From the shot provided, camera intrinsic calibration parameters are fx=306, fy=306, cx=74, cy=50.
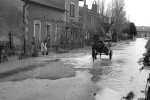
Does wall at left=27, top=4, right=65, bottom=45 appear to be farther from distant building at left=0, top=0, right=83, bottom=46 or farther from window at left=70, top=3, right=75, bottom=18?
window at left=70, top=3, right=75, bottom=18

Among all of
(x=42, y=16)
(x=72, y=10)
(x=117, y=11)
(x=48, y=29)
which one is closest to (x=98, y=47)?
(x=42, y=16)

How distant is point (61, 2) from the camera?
121 ft

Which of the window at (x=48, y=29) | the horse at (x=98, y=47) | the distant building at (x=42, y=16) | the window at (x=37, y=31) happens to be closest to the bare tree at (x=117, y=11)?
the distant building at (x=42, y=16)

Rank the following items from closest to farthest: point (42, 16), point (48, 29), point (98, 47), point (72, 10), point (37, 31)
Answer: point (98, 47) < point (37, 31) < point (42, 16) < point (48, 29) < point (72, 10)

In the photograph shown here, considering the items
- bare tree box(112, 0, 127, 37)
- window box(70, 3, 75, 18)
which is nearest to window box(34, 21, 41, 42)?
window box(70, 3, 75, 18)

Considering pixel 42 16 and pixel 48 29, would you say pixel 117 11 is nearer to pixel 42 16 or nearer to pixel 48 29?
pixel 48 29

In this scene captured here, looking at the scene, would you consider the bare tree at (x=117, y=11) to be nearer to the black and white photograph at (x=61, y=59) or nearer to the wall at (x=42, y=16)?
the black and white photograph at (x=61, y=59)

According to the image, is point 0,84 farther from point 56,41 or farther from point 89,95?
point 56,41

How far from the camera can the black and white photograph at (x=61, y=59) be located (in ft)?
28.8

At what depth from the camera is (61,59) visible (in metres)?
19.6

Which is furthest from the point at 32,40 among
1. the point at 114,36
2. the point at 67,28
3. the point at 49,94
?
the point at 114,36

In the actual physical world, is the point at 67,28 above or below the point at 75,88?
above

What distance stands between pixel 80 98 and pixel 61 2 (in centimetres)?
2979

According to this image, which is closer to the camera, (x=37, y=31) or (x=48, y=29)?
(x=37, y=31)
